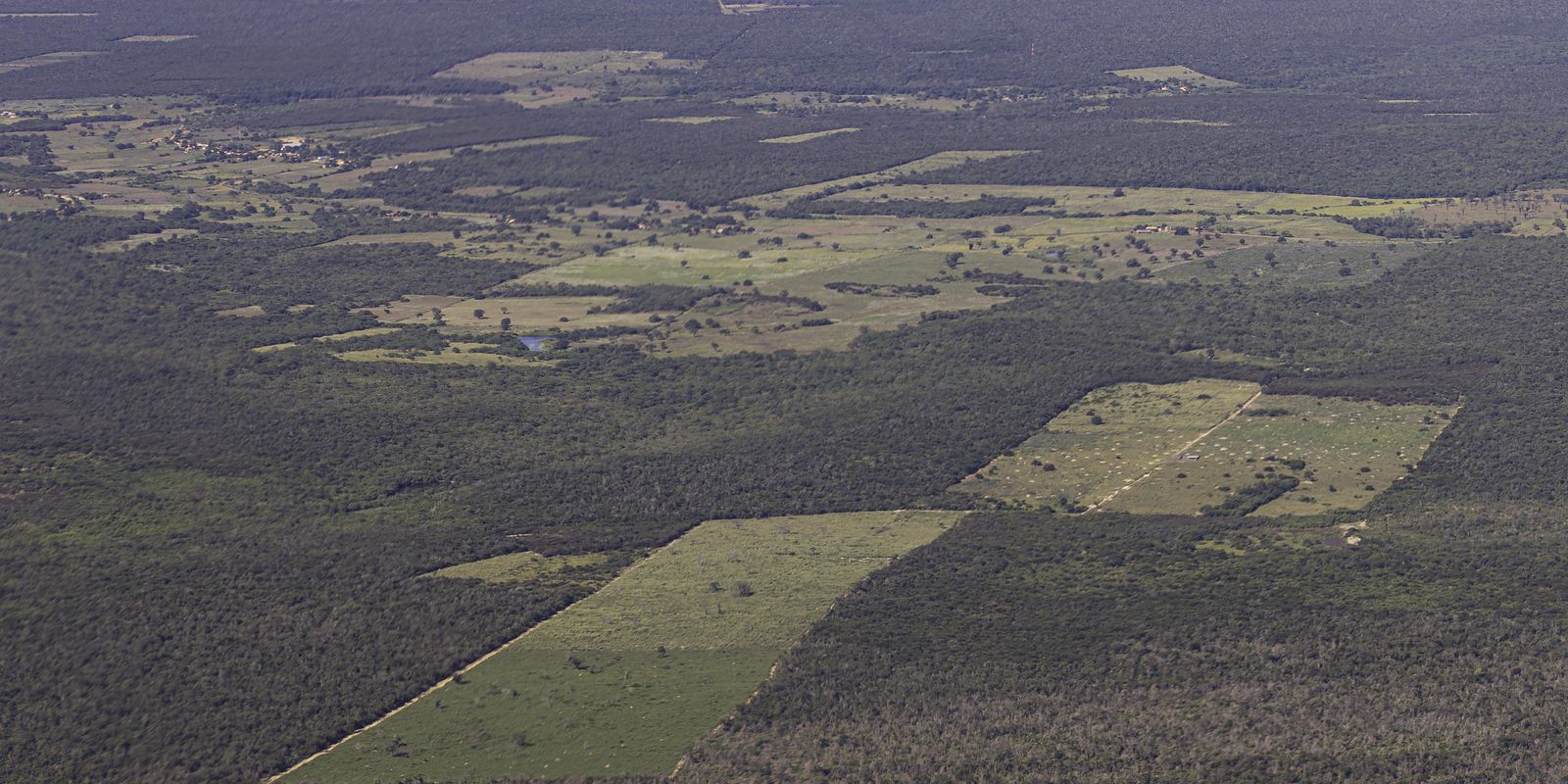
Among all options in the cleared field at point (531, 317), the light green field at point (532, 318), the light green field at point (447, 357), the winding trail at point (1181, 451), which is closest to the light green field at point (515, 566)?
the winding trail at point (1181, 451)

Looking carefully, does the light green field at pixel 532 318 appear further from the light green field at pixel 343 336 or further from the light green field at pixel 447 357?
the light green field at pixel 447 357

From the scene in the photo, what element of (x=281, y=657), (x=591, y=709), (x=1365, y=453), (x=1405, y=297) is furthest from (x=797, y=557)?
(x=1405, y=297)

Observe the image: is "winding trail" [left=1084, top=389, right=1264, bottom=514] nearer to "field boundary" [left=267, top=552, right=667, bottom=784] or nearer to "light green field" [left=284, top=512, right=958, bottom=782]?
"light green field" [left=284, top=512, right=958, bottom=782]

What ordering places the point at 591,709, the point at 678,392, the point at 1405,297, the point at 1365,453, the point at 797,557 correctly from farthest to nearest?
the point at 1405,297 < the point at 678,392 < the point at 1365,453 < the point at 797,557 < the point at 591,709

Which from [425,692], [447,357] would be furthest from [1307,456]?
[447,357]

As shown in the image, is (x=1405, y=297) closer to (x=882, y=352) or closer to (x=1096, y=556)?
(x=882, y=352)

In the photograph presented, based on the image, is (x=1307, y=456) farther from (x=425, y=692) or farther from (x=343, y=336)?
(x=343, y=336)
